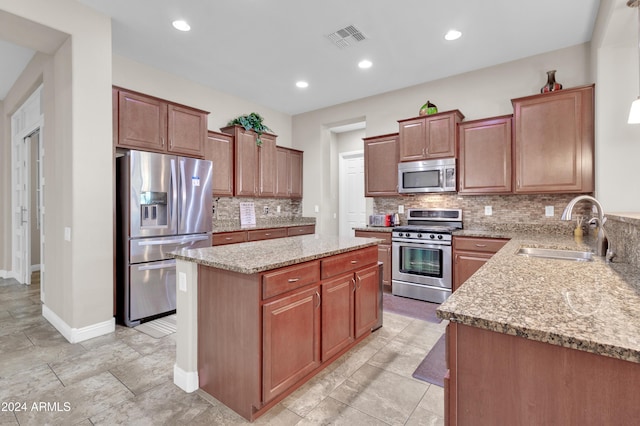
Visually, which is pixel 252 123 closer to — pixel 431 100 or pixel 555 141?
pixel 431 100

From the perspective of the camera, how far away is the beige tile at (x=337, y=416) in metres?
1.75

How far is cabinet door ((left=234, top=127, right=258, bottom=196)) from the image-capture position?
15.7ft

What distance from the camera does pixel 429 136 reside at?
13.7ft

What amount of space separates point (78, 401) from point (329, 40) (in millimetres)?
3801

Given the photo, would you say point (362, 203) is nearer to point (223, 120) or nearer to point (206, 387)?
point (223, 120)

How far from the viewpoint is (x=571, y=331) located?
2.53 feet

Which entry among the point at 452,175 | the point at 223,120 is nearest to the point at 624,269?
the point at 452,175

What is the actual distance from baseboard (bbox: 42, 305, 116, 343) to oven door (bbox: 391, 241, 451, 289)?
3293 millimetres

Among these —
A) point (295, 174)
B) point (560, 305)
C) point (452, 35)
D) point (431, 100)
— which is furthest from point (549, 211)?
point (295, 174)

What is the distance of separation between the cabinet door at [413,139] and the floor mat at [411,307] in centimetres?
192

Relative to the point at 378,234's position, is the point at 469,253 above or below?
below

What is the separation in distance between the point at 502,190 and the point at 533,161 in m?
0.45

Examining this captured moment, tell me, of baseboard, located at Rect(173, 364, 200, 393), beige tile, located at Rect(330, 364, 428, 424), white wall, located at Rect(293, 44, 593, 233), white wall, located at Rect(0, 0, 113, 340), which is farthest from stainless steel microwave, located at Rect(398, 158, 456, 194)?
white wall, located at Rect(0, 0, 113, 340)

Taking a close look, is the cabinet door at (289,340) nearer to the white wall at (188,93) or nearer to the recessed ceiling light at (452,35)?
the recessed ceiling light at (452,35)
